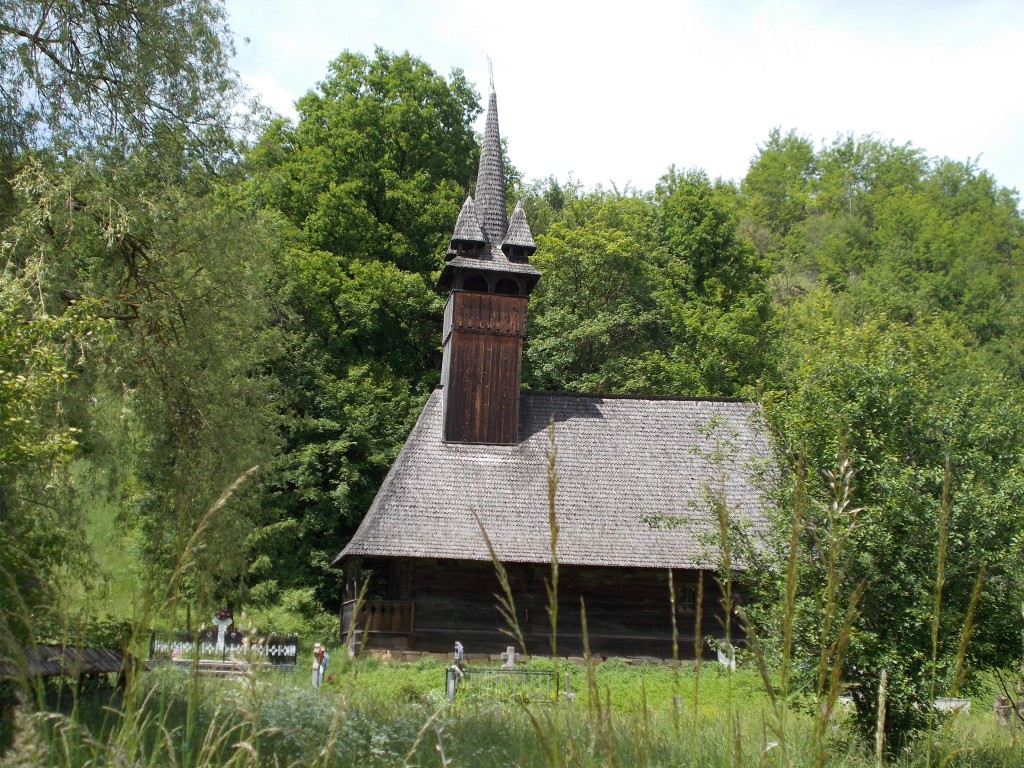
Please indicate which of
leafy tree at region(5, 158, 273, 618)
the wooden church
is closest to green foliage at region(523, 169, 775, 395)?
the wooden church

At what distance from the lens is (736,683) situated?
47.4 feet

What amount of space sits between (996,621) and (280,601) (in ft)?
62.2

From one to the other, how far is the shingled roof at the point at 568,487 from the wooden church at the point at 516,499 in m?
0.03

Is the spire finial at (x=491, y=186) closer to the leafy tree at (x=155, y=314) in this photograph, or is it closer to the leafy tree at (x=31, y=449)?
the leafy tree at (x=155, y=314)

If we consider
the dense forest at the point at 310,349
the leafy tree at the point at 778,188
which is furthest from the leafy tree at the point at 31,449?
the leafy tree at the point at 778,188

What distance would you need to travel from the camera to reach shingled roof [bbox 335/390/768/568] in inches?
766

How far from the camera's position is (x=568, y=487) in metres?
21.1

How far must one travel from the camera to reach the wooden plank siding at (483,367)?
21.8 m

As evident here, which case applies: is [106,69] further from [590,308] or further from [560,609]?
[590,308]

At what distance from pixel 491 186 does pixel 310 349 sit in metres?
7.06

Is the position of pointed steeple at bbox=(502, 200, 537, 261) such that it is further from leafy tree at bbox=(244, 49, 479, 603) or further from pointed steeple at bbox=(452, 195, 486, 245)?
leafy tree at bbox=(244, 49, 479, 603)

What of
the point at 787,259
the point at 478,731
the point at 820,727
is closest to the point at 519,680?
the point at 478,731

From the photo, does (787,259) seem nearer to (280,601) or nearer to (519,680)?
(280,601)

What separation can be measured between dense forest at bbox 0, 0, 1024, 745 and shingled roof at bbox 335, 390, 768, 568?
3.35m
